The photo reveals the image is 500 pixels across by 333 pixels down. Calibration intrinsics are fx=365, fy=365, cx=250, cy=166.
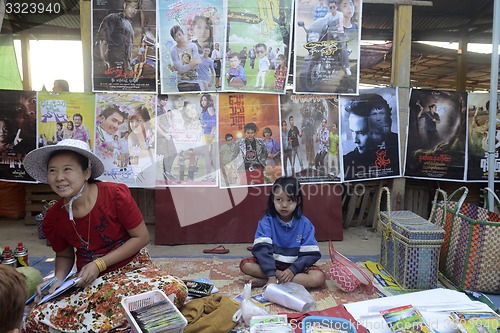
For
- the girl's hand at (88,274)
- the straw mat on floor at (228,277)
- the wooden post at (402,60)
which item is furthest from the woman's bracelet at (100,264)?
the wooden post at (402,60)

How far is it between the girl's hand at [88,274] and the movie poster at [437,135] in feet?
12.0

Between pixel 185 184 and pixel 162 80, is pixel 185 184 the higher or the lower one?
the lower one

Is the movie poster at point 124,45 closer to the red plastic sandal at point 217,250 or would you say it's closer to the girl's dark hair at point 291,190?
the red plastic sandal at point 217,250

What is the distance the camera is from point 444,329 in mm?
2141

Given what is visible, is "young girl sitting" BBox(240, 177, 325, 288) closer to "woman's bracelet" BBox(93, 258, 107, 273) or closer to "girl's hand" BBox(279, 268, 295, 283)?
"girl's hand" BBox(279, 268, 295, 283)

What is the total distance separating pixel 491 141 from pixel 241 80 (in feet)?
8.40

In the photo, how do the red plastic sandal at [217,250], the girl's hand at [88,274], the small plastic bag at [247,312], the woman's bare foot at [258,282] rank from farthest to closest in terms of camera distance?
the red plastic sandal at [217,250] → the woman's bare foot at [258,282] → the small plastic bag at [247,312] → the girl's hand at [88,274]

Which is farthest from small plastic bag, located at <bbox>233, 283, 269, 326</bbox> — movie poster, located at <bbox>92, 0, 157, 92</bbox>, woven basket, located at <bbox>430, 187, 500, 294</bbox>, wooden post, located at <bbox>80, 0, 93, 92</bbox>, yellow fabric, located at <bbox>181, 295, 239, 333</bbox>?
wooden post, located at <bbox>80, 0, 93, 92</bbox>

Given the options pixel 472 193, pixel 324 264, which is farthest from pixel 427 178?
pixel 324 264

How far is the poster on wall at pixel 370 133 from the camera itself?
425cm

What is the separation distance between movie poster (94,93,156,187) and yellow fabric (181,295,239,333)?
200cm

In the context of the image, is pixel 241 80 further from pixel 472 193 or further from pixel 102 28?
pixel 472 193

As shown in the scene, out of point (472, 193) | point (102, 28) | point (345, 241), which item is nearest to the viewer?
point (102, 28)

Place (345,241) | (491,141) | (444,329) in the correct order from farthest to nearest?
1. (345,241)
2. (491,141)
3. (444,329)
